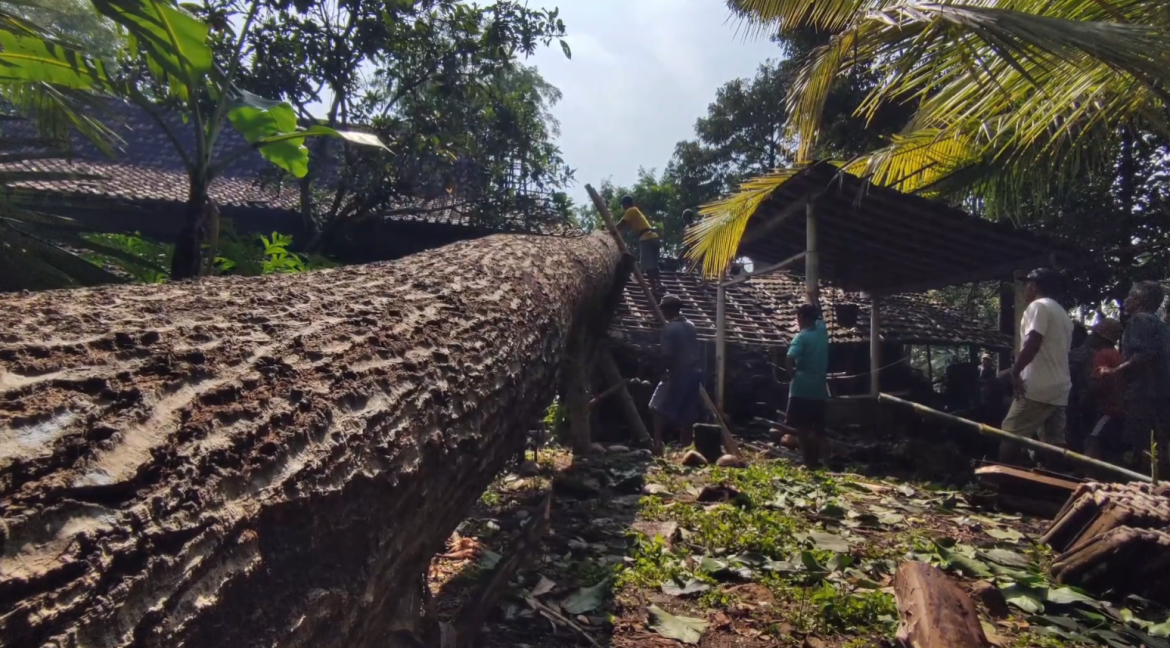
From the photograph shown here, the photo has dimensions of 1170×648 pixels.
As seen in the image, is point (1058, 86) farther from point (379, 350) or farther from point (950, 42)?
point (379, 350)

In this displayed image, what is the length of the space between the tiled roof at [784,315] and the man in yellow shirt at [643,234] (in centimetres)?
66

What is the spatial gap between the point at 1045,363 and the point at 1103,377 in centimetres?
79

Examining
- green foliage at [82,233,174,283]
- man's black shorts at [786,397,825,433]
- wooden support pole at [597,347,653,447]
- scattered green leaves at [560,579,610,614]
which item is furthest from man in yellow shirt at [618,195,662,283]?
scattered green leaves at [560,579,610,614]

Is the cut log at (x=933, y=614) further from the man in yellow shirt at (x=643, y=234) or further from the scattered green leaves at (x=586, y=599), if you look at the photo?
the man in yellow shirt at (x=643, y=234)

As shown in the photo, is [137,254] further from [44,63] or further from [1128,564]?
[1128,564]

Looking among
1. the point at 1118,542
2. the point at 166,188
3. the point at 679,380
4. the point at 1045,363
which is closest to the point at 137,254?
the point at 679,380

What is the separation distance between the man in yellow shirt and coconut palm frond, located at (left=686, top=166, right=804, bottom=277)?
142 cm

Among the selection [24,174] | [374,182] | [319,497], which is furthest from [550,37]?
[319,497]

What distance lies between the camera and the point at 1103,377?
593cm

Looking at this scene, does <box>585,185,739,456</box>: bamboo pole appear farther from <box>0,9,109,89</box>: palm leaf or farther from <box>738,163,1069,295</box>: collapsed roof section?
<box>0,9,109,89</box>: palm leaf

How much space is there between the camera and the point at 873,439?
9.70 m

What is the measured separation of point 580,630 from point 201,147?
3422 mm

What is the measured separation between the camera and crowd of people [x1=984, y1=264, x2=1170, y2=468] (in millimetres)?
5469

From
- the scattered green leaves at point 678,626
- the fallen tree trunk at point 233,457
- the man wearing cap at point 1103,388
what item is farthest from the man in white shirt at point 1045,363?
the fallen tree trunk at point 233,457
